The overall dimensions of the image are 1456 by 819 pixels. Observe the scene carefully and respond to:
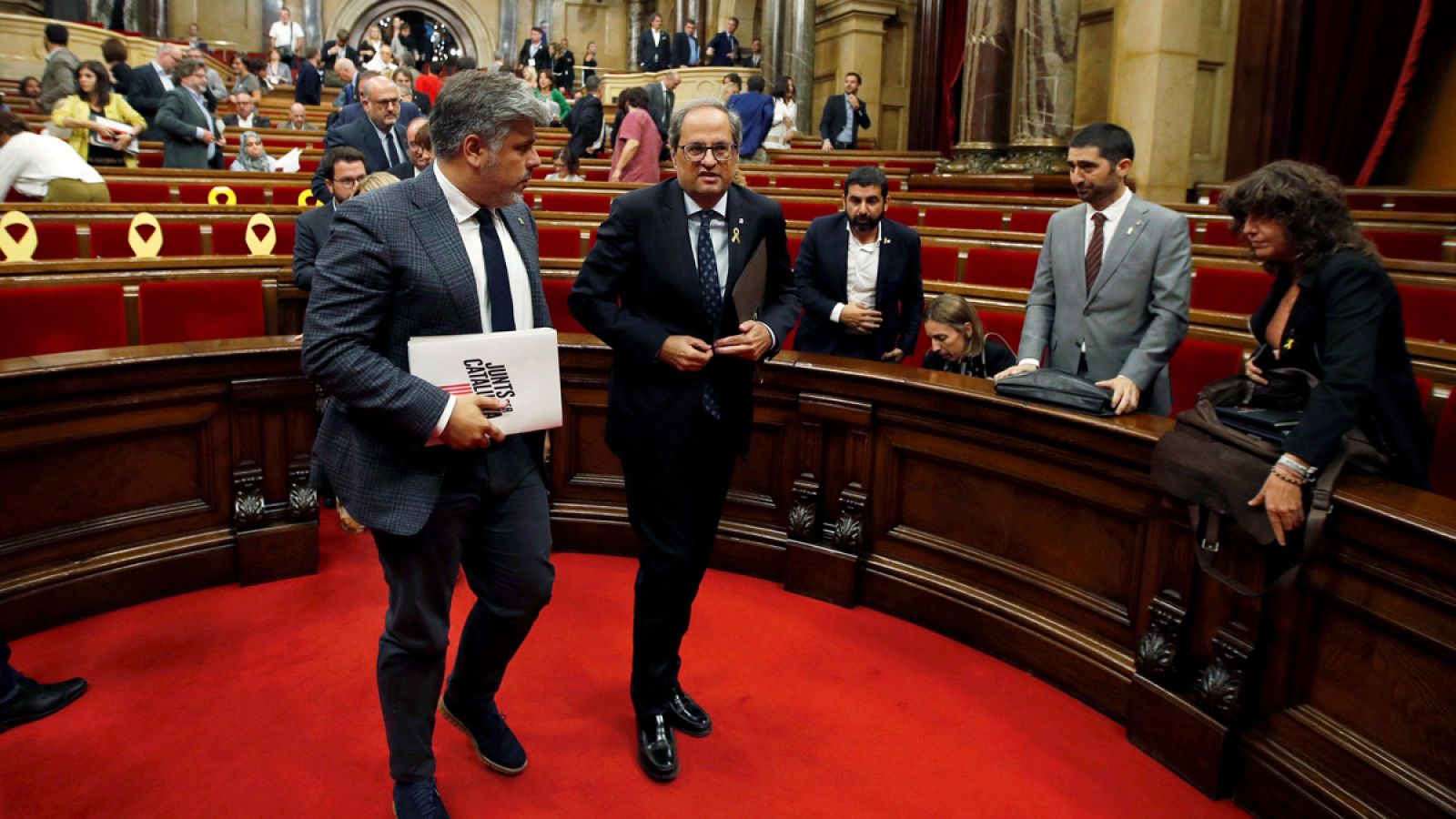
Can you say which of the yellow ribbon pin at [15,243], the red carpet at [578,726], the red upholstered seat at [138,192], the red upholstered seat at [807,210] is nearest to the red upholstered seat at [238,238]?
the yellow ribbon pin at [15,243]

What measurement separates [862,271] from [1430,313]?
1.85 metres

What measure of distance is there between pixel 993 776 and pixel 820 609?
903mm

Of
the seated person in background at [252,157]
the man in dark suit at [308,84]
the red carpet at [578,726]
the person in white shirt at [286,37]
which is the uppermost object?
the person in white shirt at [286,37]

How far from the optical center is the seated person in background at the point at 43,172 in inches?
194

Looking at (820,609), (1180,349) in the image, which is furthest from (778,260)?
(1180,349)

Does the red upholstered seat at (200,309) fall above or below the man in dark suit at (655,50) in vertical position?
below

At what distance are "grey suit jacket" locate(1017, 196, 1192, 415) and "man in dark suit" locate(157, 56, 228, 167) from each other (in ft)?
20.1

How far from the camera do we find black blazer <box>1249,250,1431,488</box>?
1857 mm

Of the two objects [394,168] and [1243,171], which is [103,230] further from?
[1243,171]

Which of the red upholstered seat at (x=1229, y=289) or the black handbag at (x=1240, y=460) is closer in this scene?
the black handbag at (x=1240, y=460)

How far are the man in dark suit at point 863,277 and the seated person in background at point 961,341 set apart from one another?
0.59 feet

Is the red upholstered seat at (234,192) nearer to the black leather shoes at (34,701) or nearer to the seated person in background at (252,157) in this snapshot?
the seated person in background at (252,157)

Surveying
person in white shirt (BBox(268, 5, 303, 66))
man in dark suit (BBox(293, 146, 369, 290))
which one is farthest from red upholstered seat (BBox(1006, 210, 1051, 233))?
person in white shirt (BBox(268, 5, 303, 66))

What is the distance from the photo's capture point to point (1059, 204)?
625 cm
